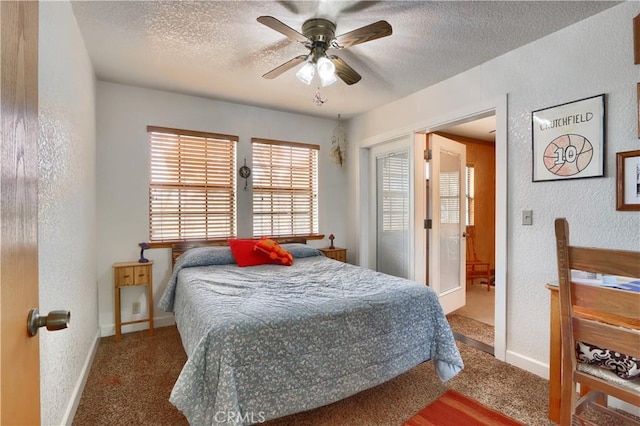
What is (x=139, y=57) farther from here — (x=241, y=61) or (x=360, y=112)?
(x=360, y=112)

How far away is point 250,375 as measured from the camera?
4.87 feet

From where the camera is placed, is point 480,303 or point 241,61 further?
point 480,303

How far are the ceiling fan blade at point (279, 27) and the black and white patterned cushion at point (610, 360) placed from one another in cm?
223

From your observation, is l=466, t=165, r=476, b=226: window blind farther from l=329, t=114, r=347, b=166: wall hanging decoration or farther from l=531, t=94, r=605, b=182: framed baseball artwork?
l=531, t=94, r=605, b=182: framed baseball artwork

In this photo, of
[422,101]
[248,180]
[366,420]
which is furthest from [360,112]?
[366,420]

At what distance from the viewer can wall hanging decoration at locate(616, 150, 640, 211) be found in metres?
1.79

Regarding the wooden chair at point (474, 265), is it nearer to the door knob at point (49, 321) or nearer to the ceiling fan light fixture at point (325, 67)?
the ceiling fan light fixture at point (325, 67)

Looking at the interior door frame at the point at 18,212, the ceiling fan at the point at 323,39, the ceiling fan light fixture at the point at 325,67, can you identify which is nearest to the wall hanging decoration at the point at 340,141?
the ceiling fan at the point at 323,39

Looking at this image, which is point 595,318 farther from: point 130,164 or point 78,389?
point 130,164

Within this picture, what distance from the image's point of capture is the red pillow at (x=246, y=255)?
302 cm

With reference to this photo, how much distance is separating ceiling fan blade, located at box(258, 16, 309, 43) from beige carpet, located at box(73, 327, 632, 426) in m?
2.27

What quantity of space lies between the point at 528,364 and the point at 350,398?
55.9 inches

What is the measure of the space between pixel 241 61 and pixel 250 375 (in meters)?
2.37

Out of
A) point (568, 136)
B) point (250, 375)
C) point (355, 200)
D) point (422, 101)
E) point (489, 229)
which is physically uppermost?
point (422, 101)
